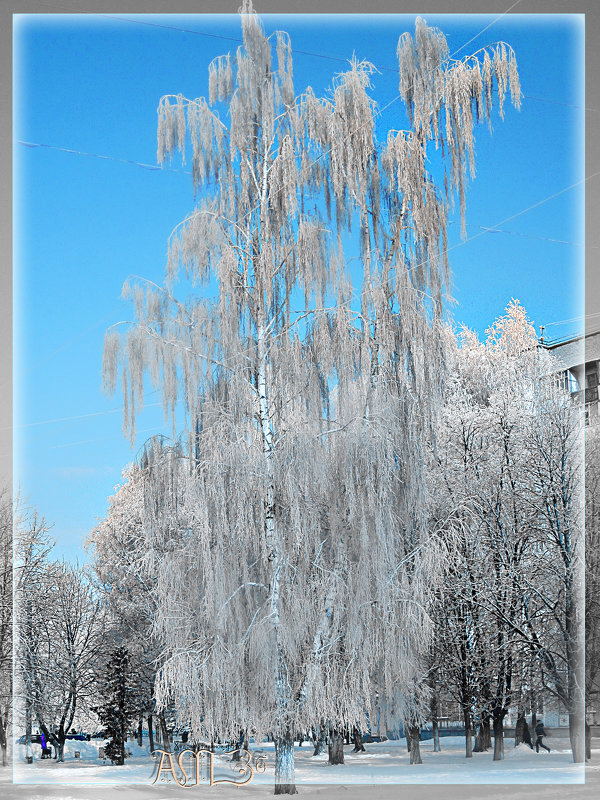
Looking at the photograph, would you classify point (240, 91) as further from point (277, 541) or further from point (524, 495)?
point (524, 495)

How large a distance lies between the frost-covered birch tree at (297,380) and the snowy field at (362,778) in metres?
0.26

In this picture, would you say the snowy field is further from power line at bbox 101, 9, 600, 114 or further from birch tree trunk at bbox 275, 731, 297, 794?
power line at bbox 101, 9, 600, 114

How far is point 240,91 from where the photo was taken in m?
5.70

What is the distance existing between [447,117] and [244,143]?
4.59ft

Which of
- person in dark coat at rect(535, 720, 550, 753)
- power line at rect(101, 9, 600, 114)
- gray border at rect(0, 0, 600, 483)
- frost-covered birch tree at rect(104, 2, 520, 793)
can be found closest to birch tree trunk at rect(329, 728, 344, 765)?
frost-covered birch tree at rect(104, 2, 520, 793)

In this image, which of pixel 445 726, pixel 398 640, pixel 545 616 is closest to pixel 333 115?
pixel 398 640

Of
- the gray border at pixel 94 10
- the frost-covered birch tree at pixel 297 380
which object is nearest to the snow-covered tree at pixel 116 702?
the frost-covered birch tree at pixel 297 380

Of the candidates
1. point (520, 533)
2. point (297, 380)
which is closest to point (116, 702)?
point (297, 380)

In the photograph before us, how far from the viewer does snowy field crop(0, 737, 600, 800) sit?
17.4 ft

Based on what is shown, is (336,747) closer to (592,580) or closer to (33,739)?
(33,739)

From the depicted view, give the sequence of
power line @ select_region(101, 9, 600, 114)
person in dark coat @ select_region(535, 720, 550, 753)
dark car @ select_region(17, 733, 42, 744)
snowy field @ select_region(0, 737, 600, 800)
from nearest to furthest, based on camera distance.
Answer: snowy field @ select_region(0, 737, 600, 800) → power line @ select_region(101, 9, 600, 114) → dark car @ select_region(17, 733, 42, 744) → person in dark coat @ select_region(535, 720, 550, 753)

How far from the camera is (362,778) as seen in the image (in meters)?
5.56

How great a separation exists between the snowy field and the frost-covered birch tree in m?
0.26

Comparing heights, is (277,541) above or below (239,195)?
below
